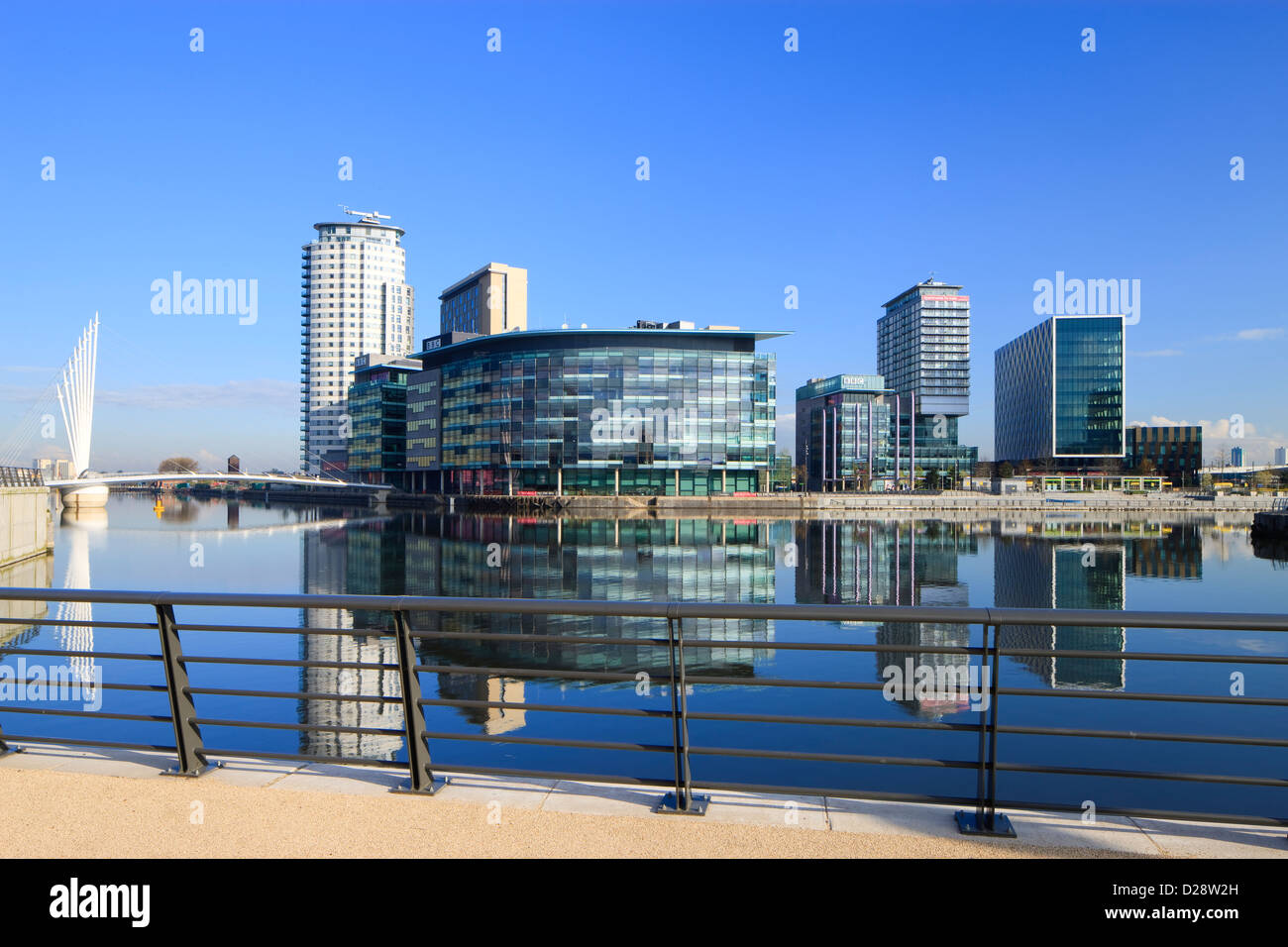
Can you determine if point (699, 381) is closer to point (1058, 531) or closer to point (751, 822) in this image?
point (1058, 531)

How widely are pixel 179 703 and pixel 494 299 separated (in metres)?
173

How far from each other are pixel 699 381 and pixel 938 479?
251ft

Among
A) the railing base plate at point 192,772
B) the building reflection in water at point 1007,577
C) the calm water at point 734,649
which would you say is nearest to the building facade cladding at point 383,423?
the calm water at point 734,649

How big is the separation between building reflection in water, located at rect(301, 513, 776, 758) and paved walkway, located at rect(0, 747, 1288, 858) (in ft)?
3.18

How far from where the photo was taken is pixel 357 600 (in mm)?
5535

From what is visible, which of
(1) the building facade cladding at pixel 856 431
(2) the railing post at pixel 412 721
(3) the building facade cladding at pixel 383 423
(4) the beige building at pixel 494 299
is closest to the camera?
(2) the railing post at pixel 412 721

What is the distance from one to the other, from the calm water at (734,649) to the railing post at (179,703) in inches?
87.1

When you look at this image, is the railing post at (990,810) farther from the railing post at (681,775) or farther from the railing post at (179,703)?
the railing post at (179,703)

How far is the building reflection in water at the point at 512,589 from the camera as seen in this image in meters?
17.8

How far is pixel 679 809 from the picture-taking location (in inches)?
204

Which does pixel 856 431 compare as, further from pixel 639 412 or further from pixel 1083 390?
pixel 639 412

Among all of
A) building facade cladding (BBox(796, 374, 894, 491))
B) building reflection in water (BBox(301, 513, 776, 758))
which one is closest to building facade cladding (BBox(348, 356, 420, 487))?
building reflection in water (BBox(301, 513, 776, 758))

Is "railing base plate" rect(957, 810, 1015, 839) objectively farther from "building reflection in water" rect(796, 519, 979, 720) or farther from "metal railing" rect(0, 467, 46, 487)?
"metal railing" rect(0, 467, 46, 487)
